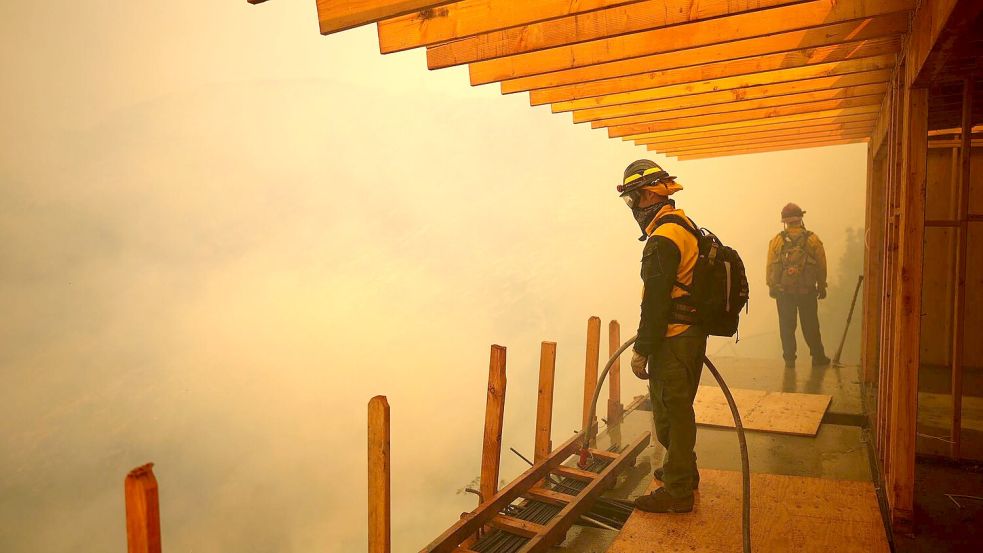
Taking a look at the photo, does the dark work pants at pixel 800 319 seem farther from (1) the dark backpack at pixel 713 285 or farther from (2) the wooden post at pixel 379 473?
(2) the wooden post at pixel 379 473

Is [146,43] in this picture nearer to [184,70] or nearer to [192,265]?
[184,70]

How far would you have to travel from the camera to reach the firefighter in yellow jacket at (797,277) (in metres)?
8.07

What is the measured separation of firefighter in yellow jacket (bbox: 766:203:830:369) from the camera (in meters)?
8.07

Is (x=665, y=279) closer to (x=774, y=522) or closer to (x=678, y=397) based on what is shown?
(x=678, y=397)

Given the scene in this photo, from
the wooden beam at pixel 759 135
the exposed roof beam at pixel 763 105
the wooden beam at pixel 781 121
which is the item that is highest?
the exposed roof beam at pixel 763 105

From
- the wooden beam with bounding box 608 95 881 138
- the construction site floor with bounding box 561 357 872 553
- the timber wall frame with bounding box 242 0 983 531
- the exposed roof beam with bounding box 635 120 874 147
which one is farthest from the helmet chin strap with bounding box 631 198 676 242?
the exposed roof beam with bounding box 635 120 874 147

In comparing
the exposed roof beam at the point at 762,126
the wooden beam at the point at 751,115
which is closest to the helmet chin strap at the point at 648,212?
the wooden beam at the point at 751,115

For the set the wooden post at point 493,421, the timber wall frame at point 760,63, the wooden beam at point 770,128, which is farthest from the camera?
the wooden beam at point 770,128

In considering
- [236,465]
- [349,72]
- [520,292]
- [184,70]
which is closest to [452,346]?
[520,292]

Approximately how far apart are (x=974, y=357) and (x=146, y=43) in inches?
1376

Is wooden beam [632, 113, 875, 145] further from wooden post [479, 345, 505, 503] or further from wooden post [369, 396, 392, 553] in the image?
wooden post [369, 396, 392, 553]

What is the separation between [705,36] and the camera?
3.85m

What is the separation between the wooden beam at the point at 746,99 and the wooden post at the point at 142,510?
478 centimetres

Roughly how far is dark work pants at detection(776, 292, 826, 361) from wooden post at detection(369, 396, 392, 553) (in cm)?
668
